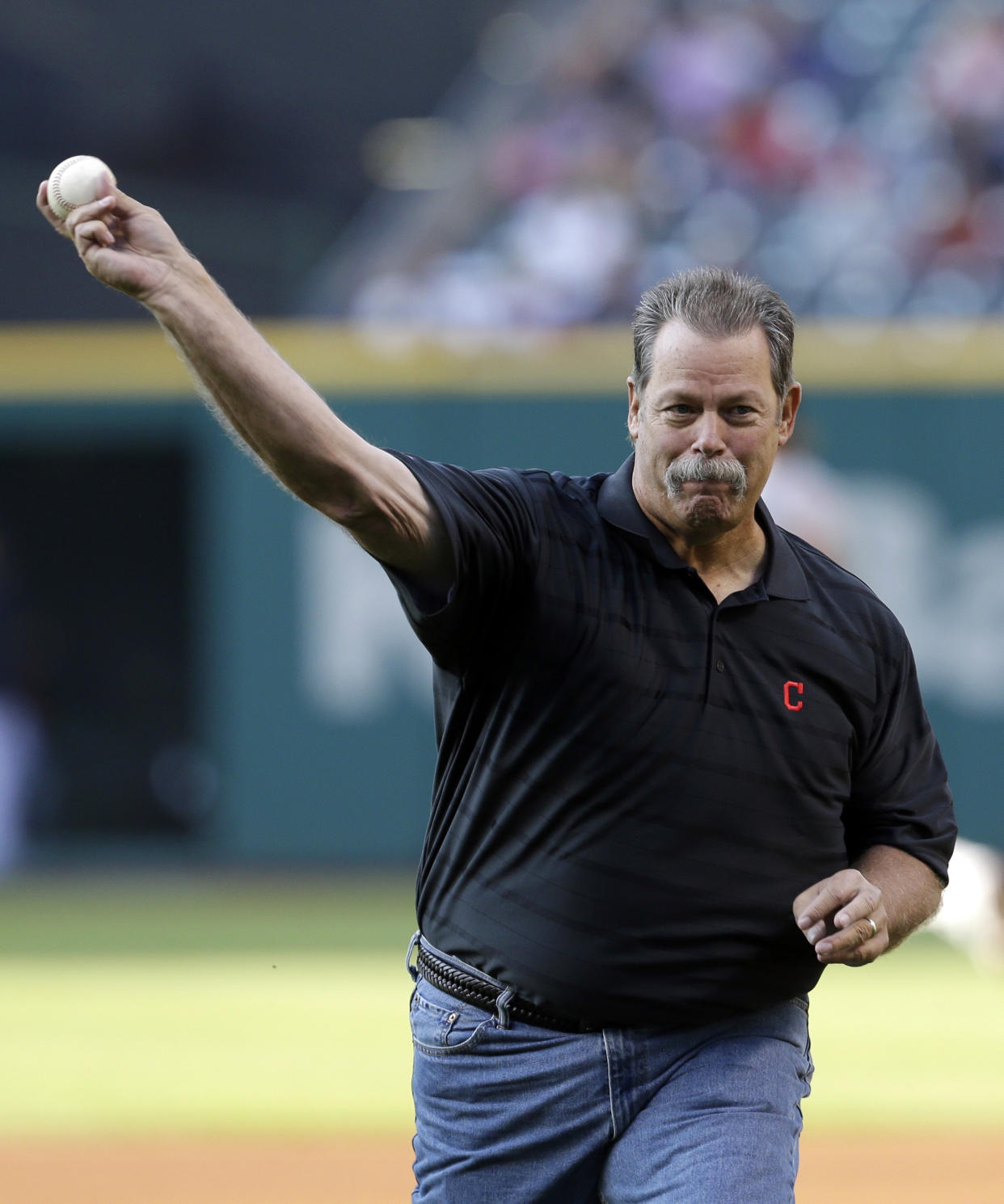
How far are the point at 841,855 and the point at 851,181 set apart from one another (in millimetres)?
11646

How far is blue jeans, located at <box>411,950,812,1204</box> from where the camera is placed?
3289 millimetres

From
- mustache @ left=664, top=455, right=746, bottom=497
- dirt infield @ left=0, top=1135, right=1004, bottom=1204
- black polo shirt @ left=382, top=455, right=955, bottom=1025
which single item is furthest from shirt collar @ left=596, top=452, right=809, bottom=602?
dirt infield @ left=0, top=1135, right=1004, bottom=1204

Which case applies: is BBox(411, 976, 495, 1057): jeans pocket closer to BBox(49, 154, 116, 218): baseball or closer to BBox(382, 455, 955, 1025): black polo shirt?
BBox(382, 455, 955, 1025): black polo shirt

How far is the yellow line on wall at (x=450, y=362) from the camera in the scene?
41.8ft

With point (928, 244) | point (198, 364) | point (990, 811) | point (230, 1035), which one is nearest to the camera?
point (198, 364)

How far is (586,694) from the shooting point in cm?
330

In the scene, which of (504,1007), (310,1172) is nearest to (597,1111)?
(504,1007)

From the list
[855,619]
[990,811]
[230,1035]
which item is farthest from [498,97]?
[855,619]

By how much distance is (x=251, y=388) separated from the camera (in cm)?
289

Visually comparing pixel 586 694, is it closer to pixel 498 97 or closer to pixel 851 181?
pixel 851 181

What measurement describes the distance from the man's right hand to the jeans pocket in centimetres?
136

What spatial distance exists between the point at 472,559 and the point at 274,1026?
612cm

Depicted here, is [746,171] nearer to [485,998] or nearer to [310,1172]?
[310,1172]

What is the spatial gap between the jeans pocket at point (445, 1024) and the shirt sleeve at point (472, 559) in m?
0.63
